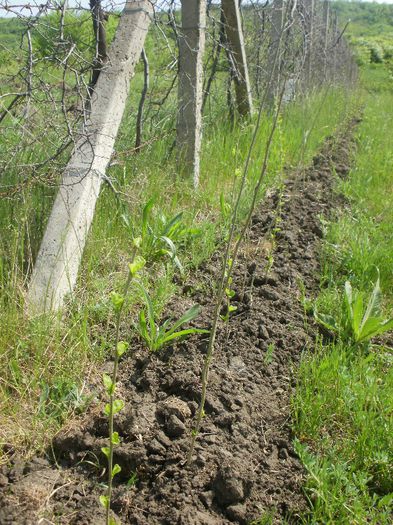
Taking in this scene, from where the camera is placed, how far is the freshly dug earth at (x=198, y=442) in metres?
1.64

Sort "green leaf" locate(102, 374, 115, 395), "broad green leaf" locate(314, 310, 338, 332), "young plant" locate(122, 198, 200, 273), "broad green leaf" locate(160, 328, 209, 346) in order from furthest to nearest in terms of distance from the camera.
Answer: "young plant" locate(122, 198, 200, 273) → "broad green leaf" locate(314, 310, 338, 332) → "broad green leaf" locate(160, 328, 209, 346) → "green leaf" locate(102, 374, 115, 395)

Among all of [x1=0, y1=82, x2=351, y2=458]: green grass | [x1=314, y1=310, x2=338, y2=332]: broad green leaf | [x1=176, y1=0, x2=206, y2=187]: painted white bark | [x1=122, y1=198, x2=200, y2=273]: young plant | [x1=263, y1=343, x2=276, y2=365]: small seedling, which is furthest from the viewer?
[x1=176, y1=0, x2=206, y2=187]: painted white bark

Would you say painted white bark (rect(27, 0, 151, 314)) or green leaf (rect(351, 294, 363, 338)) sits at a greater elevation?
painted white bark (rect(27, 0, 151, 314))

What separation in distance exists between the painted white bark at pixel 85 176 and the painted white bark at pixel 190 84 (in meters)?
0.66

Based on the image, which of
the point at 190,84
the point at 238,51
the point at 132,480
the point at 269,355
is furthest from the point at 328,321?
the point at 238,51

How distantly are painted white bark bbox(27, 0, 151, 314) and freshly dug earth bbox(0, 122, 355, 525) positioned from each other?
46 cm

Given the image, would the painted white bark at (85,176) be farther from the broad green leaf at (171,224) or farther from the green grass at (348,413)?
the green grass at (348,413)

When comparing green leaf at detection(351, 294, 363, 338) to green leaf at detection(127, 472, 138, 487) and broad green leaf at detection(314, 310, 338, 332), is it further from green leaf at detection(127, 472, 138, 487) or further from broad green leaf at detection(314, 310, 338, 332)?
green leaf at detection(127, 472, 138, 487)

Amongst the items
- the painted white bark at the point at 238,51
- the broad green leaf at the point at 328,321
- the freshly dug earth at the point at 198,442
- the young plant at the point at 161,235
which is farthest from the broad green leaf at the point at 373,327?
the painted white bark at the point at 238,51

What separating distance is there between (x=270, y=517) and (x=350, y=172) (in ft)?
12.8

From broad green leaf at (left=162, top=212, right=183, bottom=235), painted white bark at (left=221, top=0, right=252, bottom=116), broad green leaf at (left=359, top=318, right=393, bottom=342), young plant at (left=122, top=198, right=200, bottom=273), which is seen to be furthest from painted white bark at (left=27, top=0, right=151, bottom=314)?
painted white bark at (left=221, top=0, right=252, bottom=116)

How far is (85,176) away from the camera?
263 centimetres

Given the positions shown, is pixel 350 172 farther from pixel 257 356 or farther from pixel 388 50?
pixel 388 50

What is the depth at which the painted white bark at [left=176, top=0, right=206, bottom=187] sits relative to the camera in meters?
3.70
